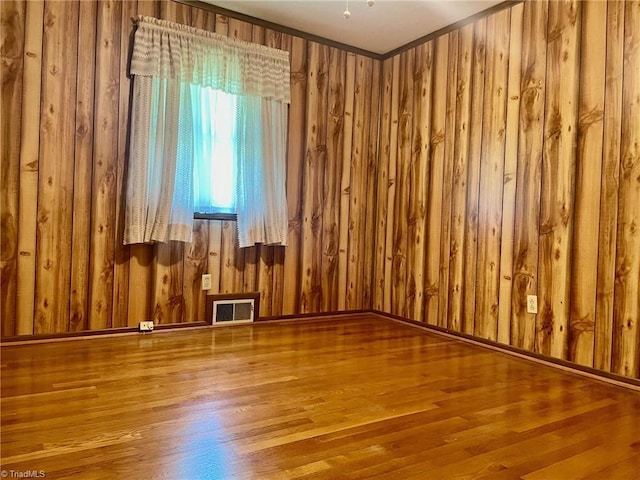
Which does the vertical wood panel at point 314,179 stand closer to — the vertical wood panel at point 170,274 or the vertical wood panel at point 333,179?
the vertical wood panel at point 333,179

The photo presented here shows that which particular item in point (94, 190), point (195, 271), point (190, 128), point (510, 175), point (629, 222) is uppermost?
point (190, 128)

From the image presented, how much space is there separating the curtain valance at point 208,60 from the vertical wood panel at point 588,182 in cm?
218

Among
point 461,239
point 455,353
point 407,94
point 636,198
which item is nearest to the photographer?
point 636,198

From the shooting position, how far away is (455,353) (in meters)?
3.20

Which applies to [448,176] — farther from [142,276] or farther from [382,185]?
[142,276]

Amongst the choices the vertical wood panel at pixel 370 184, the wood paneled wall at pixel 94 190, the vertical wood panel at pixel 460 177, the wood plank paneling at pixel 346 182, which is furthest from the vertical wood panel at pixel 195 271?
the vertical wood panel at pixel 460 177

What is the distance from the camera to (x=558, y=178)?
2.98 meters

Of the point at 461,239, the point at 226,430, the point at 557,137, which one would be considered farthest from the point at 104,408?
the point at 557,137

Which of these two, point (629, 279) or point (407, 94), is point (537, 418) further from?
point (407, 94)

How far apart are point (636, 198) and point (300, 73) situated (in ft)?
8.86

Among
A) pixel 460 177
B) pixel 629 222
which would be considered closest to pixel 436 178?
pixel 460 177

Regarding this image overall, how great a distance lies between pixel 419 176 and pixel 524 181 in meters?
1.05

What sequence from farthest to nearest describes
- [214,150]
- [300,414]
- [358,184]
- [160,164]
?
[358,184] < [214,150] < [160,164] < [300,414]

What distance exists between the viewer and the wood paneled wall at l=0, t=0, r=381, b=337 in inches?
118
